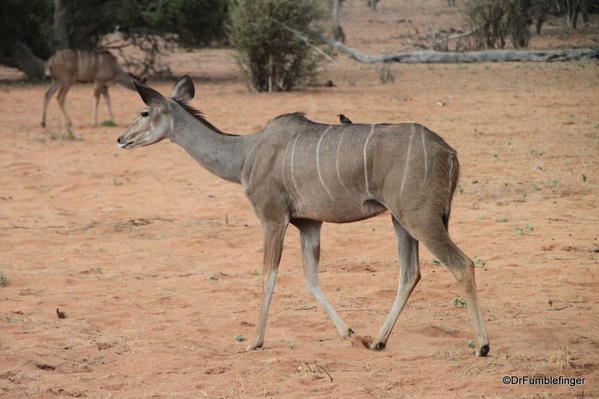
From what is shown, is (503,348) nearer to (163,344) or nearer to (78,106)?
(163,344)

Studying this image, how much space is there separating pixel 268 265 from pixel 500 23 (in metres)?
22.6

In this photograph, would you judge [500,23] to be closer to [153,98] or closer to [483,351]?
[153,98]

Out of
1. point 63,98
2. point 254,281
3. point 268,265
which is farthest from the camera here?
point 63,98

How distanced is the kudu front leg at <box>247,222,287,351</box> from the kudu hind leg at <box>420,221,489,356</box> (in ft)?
3.35

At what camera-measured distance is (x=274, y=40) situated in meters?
19.7

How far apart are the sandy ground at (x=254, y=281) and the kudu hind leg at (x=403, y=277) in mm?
150

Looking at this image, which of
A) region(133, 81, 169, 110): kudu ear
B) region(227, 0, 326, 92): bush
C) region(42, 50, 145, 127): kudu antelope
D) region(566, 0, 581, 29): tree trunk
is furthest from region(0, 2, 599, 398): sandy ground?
region(566, 0, 581, 29): tree trunk

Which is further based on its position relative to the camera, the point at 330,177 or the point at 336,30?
the point at 336,30

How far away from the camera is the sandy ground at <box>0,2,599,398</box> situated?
5.18 m

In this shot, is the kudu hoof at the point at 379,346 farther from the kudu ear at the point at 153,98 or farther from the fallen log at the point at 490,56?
the fallen log at the point at 490,56

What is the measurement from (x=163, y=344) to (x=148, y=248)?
3071 mm

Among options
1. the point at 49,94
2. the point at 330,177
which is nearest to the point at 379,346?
the point at 330,177

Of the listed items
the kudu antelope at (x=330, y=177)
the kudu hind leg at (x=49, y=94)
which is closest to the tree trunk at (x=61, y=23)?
the kudu hind leg at (x=49, y=94)

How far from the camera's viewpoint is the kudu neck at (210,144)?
248 inches
